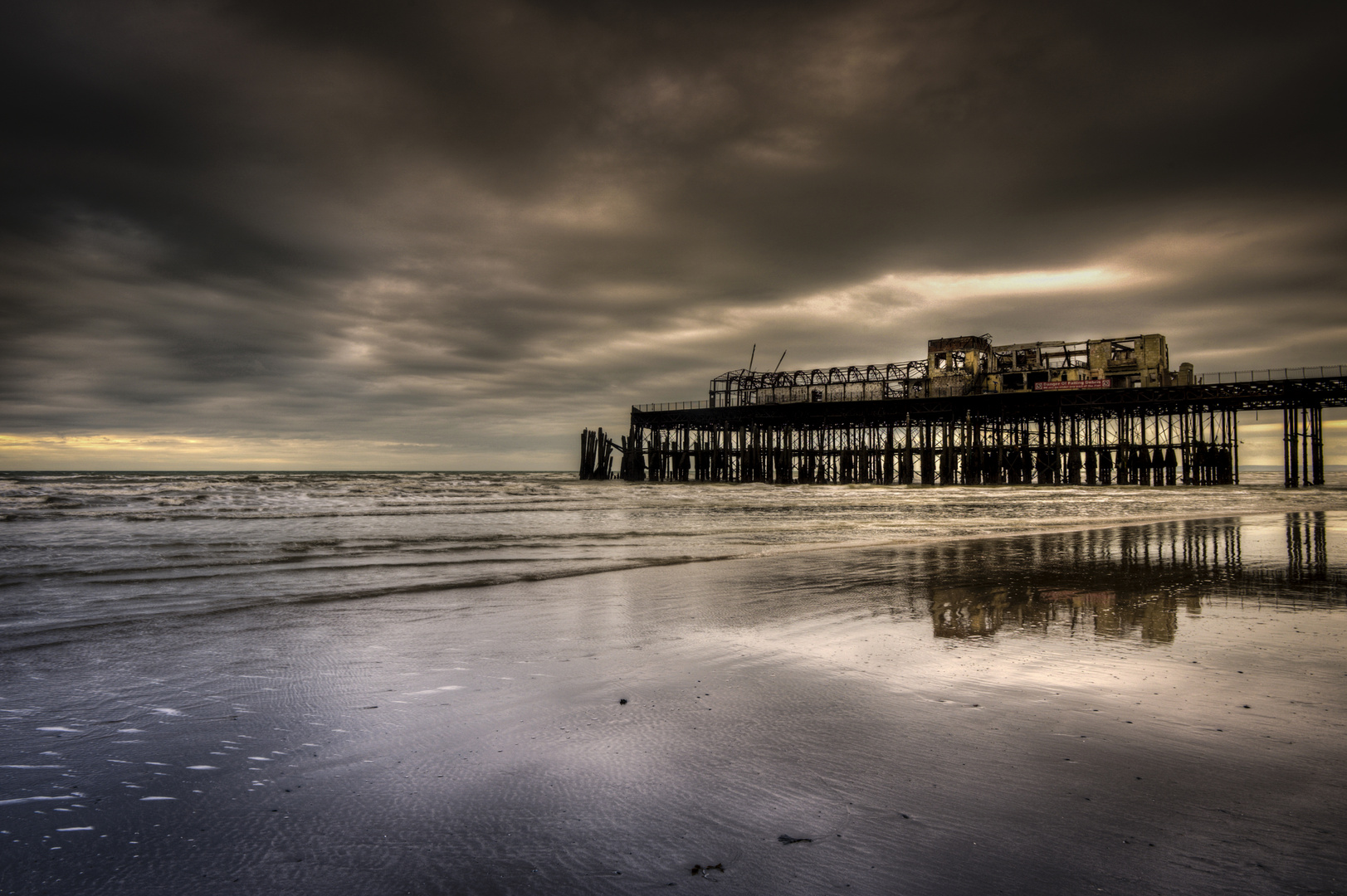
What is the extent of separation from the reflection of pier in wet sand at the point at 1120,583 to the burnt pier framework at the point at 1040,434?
113 feet

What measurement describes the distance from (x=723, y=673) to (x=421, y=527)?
10.9 m

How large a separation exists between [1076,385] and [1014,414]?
4.74 metres

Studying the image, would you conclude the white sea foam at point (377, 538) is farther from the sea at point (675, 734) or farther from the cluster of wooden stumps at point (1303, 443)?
the cluster of wooden stumps at point (1303, 443)

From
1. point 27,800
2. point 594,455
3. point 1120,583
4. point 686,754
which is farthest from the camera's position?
point 594,455

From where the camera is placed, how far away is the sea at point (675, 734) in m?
1.72

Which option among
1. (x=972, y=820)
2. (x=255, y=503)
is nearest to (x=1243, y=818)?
(x=972, y=820)

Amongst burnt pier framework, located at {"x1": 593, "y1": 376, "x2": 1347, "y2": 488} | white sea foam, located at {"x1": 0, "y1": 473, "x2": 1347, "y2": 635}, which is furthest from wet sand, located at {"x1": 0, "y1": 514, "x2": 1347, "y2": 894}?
burnt pier framework, located at {"x1": 593, "y1": 376, "x2": 1347, "y2": 488}

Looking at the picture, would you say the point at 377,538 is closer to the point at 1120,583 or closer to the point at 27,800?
the point at 27,800

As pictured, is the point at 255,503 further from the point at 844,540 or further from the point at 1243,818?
the point at 1243,818

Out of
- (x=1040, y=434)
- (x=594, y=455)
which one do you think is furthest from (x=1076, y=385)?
(x=594, y=455)

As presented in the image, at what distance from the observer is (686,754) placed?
96.7 inches

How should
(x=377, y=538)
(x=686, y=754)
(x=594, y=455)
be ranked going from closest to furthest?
1. (x=686, y=754)
2. (x=377, y=538)
3. (x=594, y=455)

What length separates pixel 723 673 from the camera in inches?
139

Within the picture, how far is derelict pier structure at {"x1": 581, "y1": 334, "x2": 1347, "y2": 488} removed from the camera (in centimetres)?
3988
